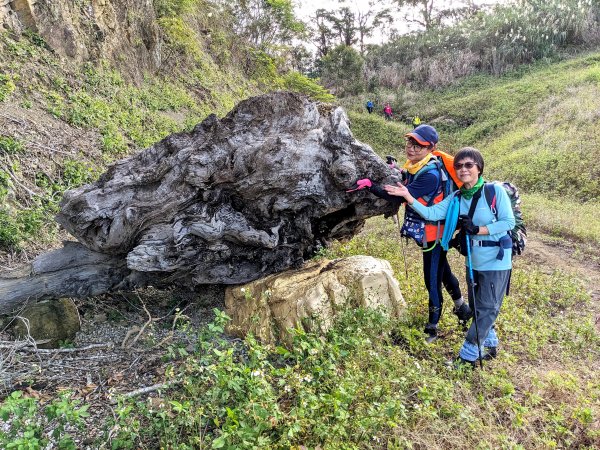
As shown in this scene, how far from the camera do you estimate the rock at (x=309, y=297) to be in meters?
3.98

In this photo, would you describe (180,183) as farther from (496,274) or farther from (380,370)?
(496,274)

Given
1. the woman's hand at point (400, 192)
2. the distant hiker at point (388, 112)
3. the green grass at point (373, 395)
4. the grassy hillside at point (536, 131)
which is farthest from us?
the distant hiker at point (388, 112)

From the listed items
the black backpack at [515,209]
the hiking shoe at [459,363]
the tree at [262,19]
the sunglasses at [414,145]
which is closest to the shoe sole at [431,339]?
the hiking shoe at [459,363]

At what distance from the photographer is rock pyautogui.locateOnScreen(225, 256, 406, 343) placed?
398 cm

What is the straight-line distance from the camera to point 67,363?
12.0 feet

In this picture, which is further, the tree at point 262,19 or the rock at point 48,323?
the tree at point 262,19

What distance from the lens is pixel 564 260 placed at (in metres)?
7.69

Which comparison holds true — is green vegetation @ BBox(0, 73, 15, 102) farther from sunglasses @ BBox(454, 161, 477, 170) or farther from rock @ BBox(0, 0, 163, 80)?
sunglasses @ BBox(454, 161, 477, 170)

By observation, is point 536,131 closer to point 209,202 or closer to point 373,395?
point 209,202

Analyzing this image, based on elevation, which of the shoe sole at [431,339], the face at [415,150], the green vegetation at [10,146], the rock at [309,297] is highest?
the green vegetation at [10,146]

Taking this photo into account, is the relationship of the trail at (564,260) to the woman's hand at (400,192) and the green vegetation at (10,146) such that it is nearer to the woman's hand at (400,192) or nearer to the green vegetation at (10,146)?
the woman's hand at (400,192)

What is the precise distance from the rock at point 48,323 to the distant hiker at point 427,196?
10.2 ft

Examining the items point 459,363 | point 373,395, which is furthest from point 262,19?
point 373,395

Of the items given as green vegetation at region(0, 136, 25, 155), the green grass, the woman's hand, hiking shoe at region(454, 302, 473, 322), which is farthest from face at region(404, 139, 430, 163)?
green vegetation at region(0, 136, 25, 155)
